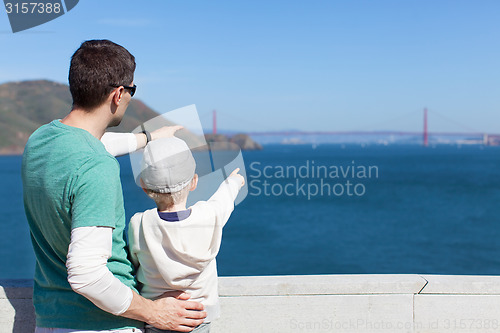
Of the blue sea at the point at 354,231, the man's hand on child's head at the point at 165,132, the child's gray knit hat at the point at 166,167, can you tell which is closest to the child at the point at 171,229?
the child's gray knit hat at the point at 166,167

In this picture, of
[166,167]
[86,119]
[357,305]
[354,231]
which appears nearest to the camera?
[86,119]

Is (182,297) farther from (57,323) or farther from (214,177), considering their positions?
(214,177)

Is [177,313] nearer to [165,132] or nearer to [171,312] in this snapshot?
[171,312]

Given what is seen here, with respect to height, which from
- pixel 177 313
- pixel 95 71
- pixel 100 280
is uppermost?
pixel 95 71

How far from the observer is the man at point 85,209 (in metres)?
1.13

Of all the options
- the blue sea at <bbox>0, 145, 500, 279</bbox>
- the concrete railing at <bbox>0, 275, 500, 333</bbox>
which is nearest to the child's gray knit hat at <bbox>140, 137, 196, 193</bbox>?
the concrete railing at <bbox>0, 275, 500, 333</bbox>

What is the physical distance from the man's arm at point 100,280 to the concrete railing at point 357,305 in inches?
32.9

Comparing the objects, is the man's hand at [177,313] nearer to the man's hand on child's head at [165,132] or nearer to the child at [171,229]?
the child at [171,229]

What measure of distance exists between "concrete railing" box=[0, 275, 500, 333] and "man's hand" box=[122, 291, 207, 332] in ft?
2.30

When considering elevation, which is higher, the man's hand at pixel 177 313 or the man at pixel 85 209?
the man at pixel 85 209

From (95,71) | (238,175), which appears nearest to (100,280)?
(95,71)

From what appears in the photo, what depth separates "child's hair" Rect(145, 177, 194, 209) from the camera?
1.38m

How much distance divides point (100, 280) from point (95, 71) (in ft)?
1.59

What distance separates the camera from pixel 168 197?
1381mm
